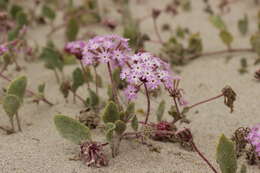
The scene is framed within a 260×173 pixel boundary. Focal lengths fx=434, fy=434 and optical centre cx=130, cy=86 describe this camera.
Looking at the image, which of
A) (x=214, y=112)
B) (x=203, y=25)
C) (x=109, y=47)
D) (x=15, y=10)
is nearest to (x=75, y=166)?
(x=109, y=47)

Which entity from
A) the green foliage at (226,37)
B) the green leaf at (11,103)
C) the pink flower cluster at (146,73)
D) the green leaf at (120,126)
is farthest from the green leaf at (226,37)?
the green leaf at (11,103)

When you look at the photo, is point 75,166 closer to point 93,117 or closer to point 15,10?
point 93,117

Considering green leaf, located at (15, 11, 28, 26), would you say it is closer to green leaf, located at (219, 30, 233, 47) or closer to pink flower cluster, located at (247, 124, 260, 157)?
green leaf, located at (219, 30, 233, 47)

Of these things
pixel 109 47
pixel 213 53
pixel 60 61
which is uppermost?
pixel 213 53

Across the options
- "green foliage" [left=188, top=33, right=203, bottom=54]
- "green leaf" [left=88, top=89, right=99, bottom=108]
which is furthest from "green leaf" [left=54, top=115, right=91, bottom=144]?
"green foliage" [left=188, top=33, right=203, bottom=54]

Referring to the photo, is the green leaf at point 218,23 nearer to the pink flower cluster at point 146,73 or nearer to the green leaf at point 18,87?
the pink flower cluster at point 146,73

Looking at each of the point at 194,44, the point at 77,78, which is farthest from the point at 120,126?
the point at 194,44
